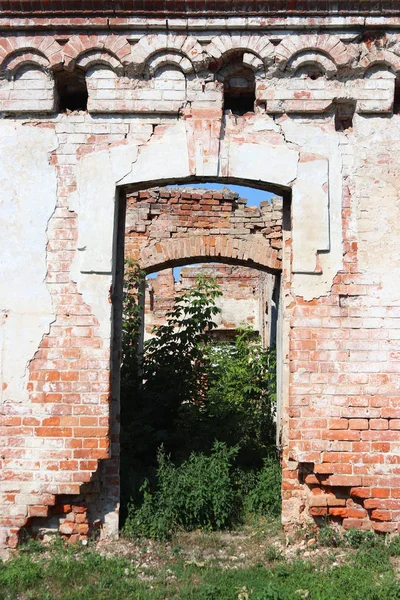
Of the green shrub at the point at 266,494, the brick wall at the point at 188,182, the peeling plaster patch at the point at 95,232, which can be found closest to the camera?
the brick wall at the point at 188,182

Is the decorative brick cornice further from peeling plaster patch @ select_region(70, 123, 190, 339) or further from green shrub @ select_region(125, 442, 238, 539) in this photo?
green shrub @ select_region(125, 442, 238, 539)

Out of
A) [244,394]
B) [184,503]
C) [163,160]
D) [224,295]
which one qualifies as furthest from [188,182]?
[224,295]

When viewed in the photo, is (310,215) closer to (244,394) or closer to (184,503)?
(184,503)

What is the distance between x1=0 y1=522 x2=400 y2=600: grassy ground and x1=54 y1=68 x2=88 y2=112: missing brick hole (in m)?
3.51

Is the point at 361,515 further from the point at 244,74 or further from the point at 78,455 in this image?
the point at 244,74

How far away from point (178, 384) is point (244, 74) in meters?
3.75

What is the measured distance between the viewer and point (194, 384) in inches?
293

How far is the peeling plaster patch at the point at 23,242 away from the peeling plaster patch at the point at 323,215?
77.0 inches

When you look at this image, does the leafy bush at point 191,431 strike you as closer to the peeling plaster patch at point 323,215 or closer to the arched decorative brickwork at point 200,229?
the arched decorative brickwork at point 200,229

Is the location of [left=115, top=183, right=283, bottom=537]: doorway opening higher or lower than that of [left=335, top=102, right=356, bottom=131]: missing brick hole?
lower

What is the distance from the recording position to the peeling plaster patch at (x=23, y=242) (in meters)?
4.62

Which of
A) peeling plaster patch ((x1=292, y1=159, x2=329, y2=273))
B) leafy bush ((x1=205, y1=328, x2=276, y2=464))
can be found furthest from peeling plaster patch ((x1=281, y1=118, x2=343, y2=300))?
leafy bush ((x1=205, y1=328, x2=276, y2=464))

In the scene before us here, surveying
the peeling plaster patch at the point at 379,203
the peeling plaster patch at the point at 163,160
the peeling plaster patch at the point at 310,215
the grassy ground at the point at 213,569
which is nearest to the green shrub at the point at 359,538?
the grassy ground at the point at 213,569

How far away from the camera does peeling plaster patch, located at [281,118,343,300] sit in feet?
15.2
